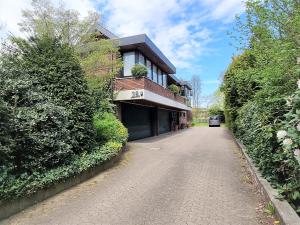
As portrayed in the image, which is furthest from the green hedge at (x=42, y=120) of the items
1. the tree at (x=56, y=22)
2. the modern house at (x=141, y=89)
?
the modern house at (x=141, y=89)

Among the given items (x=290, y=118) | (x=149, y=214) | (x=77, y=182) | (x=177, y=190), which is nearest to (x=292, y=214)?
(x=290, y=118)

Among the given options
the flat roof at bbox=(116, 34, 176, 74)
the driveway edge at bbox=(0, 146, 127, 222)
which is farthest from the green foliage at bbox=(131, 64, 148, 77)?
the driveway edge at bbox=(0, 146, 127, 222)

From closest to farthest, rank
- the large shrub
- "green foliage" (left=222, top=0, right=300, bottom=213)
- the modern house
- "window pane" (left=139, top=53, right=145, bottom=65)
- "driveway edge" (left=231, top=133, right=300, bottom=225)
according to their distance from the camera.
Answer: "driveway edge" (left=231, top=133, right=300, bottom=225)
"green foliage" (left=222, top=0, right=300, bottom=213)
the large shrub
the modern house
"window pane" (left=139, top=53, right=145, bottom=65)

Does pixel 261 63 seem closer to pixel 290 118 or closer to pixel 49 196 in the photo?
pixel 290 118

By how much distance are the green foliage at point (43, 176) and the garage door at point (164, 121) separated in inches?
682

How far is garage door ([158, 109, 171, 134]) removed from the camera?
1026 inches

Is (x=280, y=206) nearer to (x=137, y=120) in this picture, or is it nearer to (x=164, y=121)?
(x=137, y=120)

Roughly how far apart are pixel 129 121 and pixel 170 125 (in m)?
12.8

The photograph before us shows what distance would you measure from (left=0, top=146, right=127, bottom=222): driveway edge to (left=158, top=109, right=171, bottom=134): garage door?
1737 cm

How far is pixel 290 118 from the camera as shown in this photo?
411 cm

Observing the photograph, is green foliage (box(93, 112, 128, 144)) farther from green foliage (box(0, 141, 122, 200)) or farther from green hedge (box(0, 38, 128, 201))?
green foliage (box(0, 141, 122, 200))

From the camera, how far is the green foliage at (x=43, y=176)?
5.22 metres

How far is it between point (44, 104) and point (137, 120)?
522 inches

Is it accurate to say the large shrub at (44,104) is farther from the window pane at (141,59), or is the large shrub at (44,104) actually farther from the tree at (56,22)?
the window pane at (141,59)
